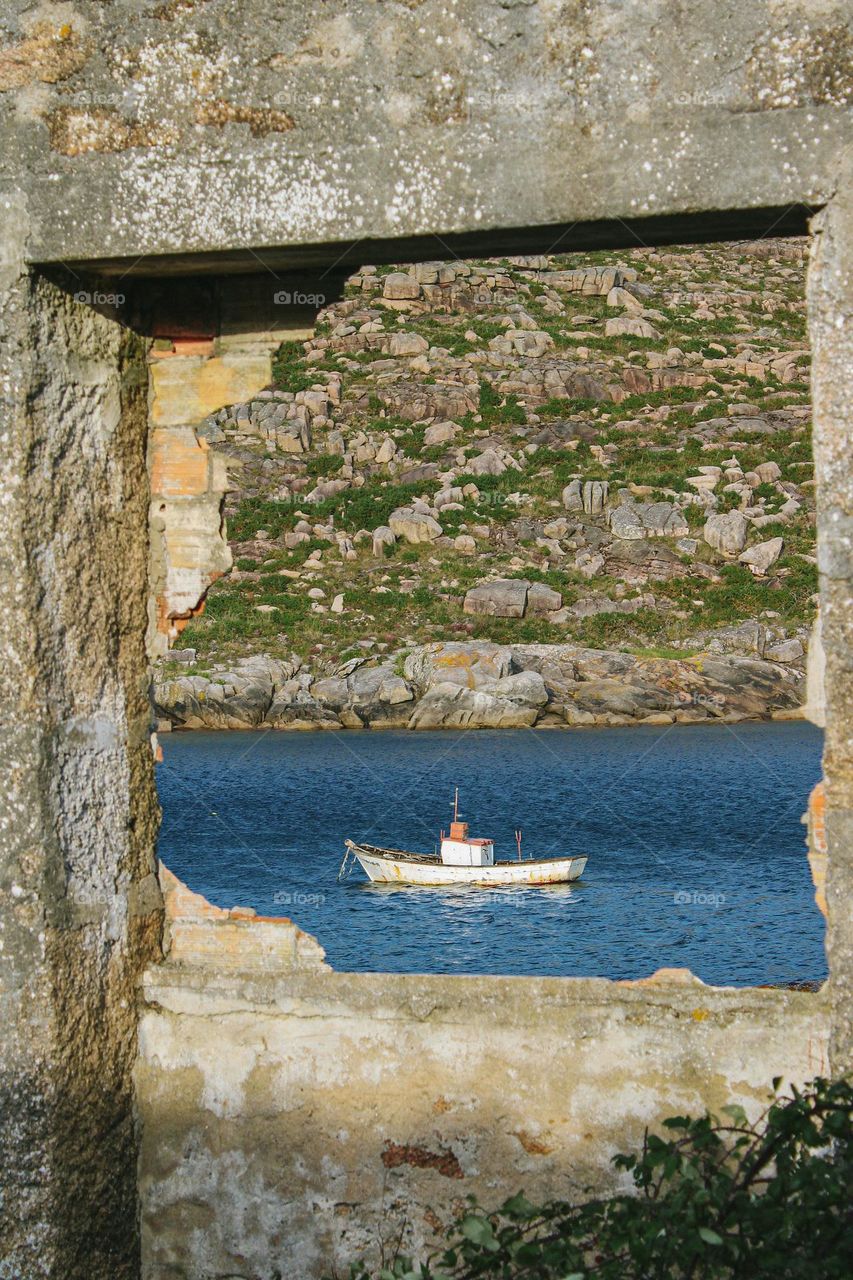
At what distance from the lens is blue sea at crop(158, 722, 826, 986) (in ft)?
79.2

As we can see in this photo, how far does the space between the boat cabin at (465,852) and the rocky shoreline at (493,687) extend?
1562 centimetres

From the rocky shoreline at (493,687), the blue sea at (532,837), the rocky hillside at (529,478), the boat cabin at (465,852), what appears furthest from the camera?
the rocky hillside at (529,478)

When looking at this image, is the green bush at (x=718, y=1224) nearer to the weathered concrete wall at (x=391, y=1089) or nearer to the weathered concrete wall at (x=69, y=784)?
the weathered concrete wall at (x=391, y=1089)

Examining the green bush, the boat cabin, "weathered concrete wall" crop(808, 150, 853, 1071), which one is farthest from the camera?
the boat cabin

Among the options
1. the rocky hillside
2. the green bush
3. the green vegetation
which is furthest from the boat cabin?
the green bush

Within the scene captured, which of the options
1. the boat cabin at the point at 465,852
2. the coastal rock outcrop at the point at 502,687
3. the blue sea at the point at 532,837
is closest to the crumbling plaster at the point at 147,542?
the blue sea at the point at 532,837

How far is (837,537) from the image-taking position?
8.55 feet

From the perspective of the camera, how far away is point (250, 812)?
38500 mm

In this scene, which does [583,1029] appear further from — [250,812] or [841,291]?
[250,812]

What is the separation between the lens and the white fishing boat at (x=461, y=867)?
92.5 feet

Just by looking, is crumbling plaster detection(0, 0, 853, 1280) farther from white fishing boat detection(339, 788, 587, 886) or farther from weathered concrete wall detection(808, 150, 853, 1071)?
white fishing boat detection(339, 788, 587, 886)

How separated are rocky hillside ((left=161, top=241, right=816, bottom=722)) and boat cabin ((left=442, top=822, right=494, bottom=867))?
16.1m

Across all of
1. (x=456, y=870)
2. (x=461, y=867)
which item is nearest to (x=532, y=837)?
(x=456, y=870)

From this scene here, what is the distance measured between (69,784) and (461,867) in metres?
25.8
